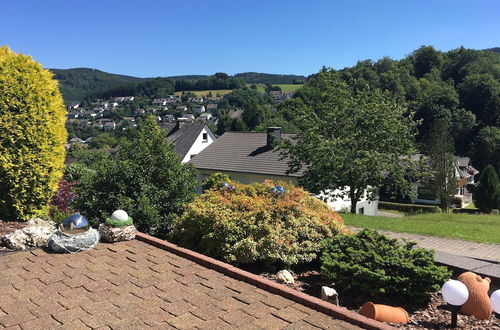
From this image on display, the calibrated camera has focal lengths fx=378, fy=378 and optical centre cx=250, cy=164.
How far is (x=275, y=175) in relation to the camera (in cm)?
2509

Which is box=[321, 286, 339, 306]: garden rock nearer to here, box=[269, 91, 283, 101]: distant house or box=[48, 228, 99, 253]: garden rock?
box=[48, 228, 99, 253]: garden rock

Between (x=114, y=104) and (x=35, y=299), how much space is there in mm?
160536

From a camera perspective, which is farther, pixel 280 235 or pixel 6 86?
pixel 6 86

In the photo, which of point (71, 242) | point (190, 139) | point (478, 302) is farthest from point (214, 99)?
point (478, 302)

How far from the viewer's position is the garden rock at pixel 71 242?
5945 mm

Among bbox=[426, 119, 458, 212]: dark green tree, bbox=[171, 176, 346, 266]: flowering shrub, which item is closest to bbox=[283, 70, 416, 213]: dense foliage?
bbox=[171, 176, 346, 266]: flowering shrub

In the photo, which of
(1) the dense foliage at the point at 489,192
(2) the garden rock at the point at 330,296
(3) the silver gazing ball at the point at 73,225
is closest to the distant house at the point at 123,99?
(1) the dense foliage at the point at 489,192

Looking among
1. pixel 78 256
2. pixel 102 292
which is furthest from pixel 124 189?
pixel 102 292

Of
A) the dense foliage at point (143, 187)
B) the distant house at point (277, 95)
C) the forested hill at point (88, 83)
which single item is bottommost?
the dense foliage at point (143, 187)

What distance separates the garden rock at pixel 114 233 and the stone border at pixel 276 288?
1.03ft

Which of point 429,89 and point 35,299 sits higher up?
point 429,89

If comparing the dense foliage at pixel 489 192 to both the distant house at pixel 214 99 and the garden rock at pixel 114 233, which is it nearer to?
the garden rock at pixel 114 233

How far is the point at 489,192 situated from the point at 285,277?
38380 mm

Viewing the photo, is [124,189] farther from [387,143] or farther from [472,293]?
[387,143]
